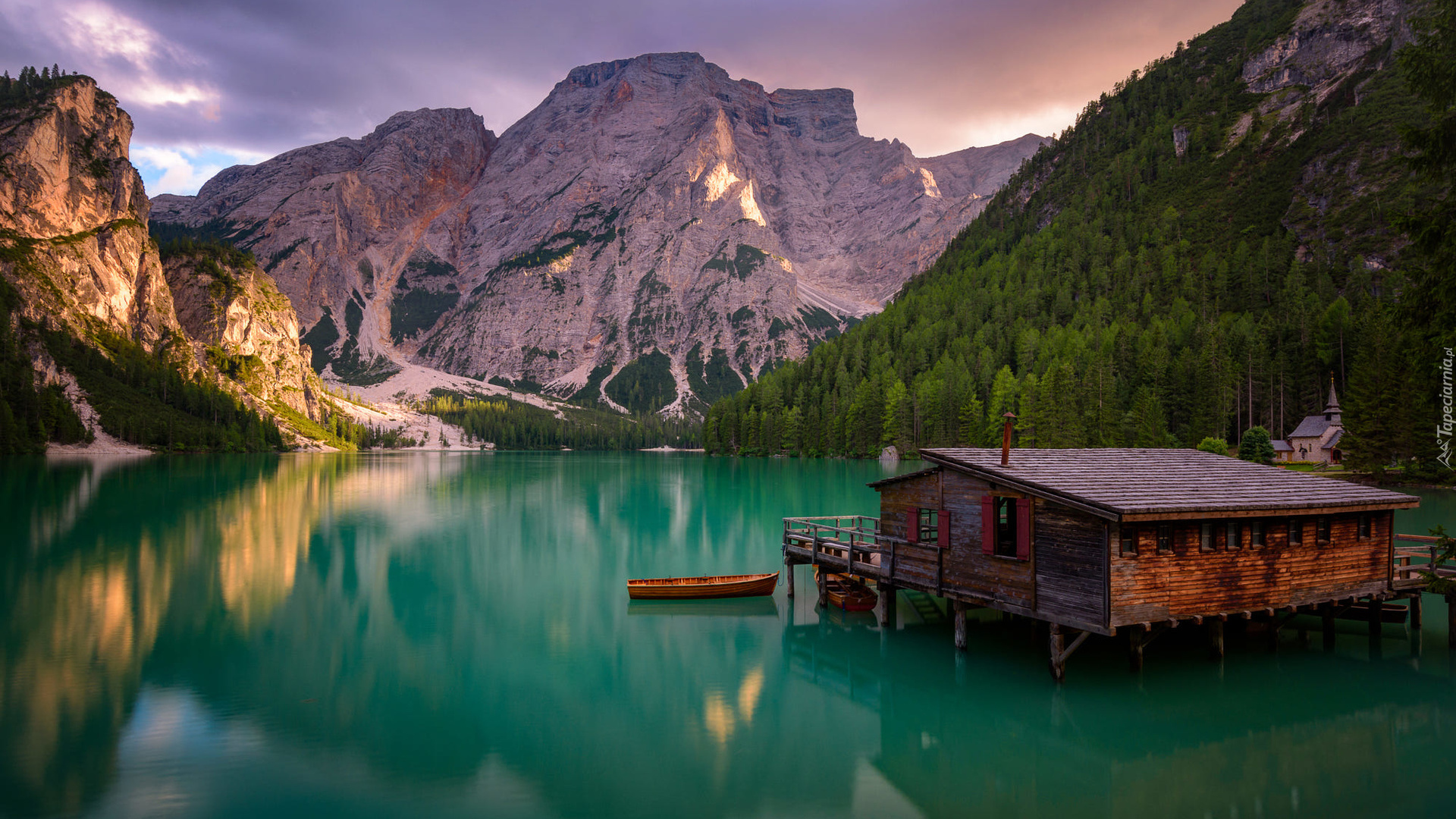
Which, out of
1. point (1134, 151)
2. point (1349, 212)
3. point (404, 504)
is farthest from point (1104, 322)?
point (404, 504)

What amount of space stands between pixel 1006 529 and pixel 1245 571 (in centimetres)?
700

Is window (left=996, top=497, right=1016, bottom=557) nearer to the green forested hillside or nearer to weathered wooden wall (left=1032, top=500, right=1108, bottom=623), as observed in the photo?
weathered wooden wall (left=1032, top=500, right=1108, bottom=623)

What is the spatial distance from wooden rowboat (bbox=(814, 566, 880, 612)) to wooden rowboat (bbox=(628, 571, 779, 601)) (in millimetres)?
2821

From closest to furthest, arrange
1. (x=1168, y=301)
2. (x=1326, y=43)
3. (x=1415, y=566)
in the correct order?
1. (x=1415, y=566)
2. (x=1168, y=301)
3. (x=1326, y=43)

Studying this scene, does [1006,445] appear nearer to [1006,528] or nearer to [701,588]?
[1006,528]

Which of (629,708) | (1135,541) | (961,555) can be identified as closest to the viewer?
(1135,541)

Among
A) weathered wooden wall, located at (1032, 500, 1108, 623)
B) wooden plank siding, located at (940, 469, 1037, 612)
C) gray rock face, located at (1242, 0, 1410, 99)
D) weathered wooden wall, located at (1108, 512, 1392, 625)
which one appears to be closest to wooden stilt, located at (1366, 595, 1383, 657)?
weathered wooden wall, located at (1108, 512, 1392, 625)

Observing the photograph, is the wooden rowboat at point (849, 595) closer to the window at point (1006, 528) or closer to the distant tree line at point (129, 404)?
the window at point (1006, 528)

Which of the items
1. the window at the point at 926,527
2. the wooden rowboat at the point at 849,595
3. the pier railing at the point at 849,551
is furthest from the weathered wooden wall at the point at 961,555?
the wooden rowboat at the point at 849,595

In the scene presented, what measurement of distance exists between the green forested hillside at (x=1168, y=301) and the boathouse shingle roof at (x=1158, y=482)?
66667mm

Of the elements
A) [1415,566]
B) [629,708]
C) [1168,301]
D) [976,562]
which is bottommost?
[629,708]

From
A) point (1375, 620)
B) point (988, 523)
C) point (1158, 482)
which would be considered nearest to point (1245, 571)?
point (1158, 482)

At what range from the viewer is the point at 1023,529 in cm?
2228

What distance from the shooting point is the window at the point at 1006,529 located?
23.4m
